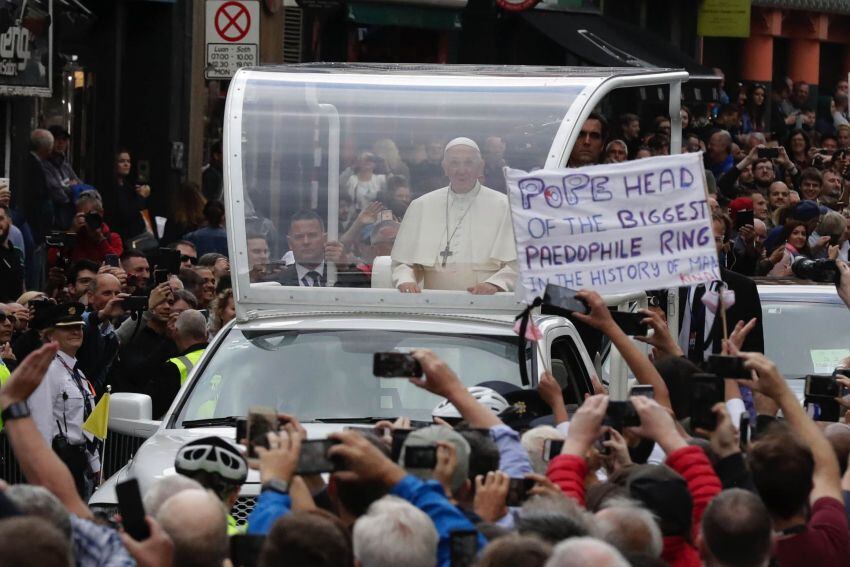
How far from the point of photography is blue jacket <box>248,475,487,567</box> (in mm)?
5805

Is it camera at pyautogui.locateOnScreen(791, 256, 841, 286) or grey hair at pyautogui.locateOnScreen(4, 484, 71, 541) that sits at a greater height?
camera at pyautogui.locateOnScreen(791, 256, 841, 286)

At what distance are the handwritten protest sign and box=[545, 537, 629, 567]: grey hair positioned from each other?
4.07 metres

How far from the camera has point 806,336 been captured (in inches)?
513

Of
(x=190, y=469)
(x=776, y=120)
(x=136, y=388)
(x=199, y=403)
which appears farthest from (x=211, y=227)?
(x=776, y=120)

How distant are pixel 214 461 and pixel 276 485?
2.13 feet

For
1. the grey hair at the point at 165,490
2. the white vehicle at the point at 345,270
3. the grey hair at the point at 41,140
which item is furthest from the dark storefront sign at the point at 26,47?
the grey hair at the point at 165,490

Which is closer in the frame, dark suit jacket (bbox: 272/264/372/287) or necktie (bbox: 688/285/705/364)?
dark suit jacket (bbox: 272/264/372/287)

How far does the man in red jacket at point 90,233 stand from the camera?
15938mm

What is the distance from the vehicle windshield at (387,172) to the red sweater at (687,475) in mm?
4281

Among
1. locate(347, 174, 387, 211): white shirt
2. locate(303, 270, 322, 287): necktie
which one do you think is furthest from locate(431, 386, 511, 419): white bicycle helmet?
locate(347, 174, 387, 211): white shirt

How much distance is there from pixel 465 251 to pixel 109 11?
45.9 ft

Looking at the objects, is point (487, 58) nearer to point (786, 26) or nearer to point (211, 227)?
point (786, 26)

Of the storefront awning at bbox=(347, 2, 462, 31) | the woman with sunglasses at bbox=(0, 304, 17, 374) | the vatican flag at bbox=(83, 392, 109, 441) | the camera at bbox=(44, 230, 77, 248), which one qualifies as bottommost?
the vatican flag at bbox=(83, 392, 109, 441)

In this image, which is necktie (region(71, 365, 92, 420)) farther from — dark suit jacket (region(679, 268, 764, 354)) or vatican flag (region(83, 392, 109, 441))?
dark suit jacket (region(679, 268, 764, 354))
